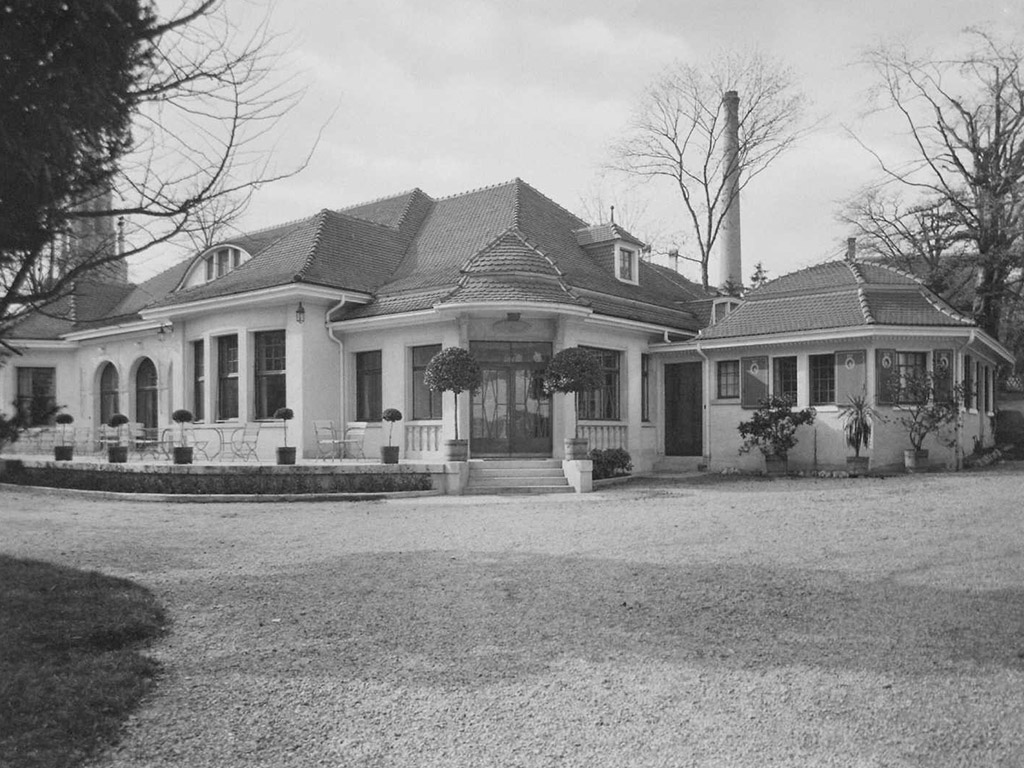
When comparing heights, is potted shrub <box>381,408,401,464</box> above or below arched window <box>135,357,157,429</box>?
below

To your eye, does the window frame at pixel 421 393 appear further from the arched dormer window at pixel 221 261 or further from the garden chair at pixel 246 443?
the arched dormer window at pixel 221 261

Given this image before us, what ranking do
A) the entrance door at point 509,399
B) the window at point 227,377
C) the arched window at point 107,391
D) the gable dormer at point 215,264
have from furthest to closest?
the arched window at point 107,391 → the gable dormer at point 215,264 → the window at point 227,377 → the entrance door at point 509,399

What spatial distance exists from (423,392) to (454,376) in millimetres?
2604

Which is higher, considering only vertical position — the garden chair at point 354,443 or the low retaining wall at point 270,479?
the garden chair at point 354,443

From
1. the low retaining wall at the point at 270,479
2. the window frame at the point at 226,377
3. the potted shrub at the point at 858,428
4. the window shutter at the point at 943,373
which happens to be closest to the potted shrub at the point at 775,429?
the potted shrub at the point at 858,428

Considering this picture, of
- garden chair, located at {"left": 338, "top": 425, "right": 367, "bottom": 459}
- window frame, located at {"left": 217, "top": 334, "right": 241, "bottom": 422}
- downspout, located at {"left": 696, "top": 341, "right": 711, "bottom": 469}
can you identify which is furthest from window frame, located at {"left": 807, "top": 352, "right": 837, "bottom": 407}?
window frame, located at {"left": 217, "top": 334, "right": 241, "bottom": 422}

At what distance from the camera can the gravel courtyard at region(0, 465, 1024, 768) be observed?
3.96 meters

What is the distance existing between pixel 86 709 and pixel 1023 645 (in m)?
5.23

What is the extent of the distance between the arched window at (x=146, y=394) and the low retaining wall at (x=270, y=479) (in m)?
8.37

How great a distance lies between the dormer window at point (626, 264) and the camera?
22500mm

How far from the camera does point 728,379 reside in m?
21.0

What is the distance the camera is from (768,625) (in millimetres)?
5840

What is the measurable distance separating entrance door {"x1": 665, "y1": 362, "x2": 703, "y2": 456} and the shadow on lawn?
45.0 ft

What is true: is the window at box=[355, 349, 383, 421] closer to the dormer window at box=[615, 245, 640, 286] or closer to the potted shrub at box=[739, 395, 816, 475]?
the dormer window at box=[615, 245, 640, 286]
